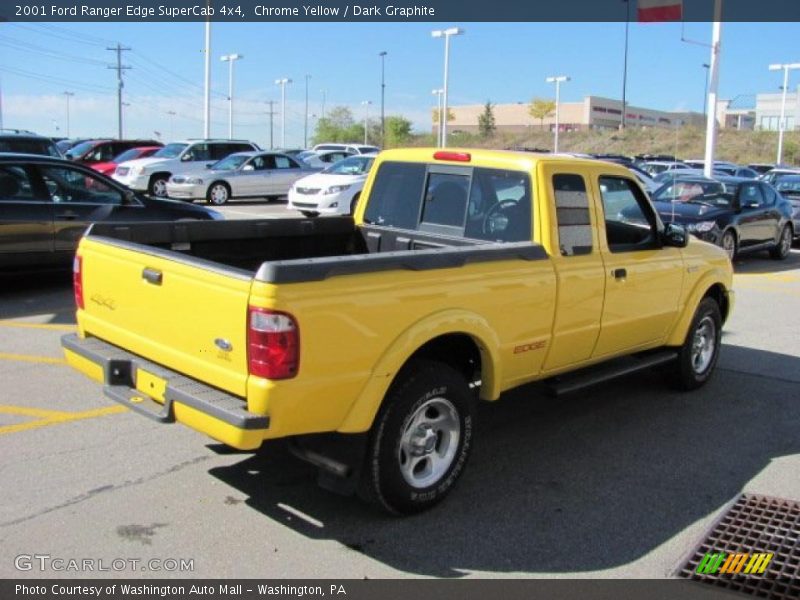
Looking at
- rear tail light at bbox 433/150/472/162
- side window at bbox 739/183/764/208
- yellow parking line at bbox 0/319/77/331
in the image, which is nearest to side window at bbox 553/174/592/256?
rear tail light at bbox 433/150/472/162

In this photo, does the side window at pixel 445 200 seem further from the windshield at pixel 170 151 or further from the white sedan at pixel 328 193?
the windshield at pixel 170 151

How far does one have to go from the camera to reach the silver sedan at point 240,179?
74.9ft

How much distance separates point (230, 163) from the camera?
24.1 meters

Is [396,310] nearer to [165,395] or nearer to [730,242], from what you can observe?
[165,395]

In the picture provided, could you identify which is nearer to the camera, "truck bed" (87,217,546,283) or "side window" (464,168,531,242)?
"truck bed" (87,217,546,283)

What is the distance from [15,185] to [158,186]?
1442 centimetres

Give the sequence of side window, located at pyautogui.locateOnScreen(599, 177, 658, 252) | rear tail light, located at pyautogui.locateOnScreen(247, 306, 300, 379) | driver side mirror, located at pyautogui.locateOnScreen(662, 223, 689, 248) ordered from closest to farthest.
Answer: rear tail light, located at pyautogui.locateOnScreen(247, 306, 300, 379), side window, located at pyautogui.locateOnScreen(599, 177, 658, 252), driver side mirror, located at pyautogui.locateOnScreen(662, 223, 689, 248)

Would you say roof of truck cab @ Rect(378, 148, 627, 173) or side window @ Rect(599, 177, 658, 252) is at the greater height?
roof of truck cab @ Rect(378, 148, 627, 173)

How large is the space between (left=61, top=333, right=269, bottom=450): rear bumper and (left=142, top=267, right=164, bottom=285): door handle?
0.44 meters

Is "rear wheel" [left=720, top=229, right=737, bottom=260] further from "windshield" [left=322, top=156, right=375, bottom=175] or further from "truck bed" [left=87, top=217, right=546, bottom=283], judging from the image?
"truck bed" [left=87, top=217, right=546, bottom=283]

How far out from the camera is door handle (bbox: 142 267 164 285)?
3.99 metres

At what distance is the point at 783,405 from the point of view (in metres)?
6.32

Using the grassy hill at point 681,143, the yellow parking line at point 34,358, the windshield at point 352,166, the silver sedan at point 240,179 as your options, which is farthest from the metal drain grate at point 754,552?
the grassy hill at point 681,143
